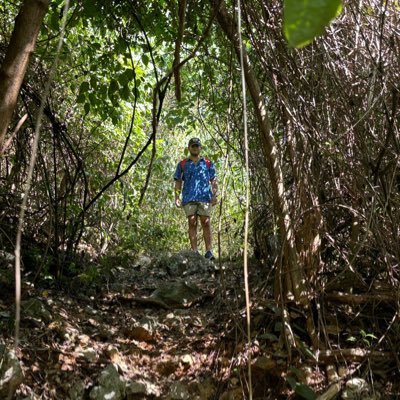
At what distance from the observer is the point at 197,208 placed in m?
4.61

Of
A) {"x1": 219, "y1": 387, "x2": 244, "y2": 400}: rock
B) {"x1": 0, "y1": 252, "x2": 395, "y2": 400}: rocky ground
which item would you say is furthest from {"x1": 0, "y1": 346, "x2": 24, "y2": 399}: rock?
{"x1": 219, "y1": 387, "x2": 244, "y2": 400}: rock

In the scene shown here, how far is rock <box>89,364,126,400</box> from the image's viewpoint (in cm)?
217

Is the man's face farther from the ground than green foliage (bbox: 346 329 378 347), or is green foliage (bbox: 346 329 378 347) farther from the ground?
the man's face

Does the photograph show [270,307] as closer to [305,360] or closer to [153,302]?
[305,360]

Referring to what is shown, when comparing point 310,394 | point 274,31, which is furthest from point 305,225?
point 274,31

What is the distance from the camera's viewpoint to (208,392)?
90.0 inches

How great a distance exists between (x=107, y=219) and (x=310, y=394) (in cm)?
318

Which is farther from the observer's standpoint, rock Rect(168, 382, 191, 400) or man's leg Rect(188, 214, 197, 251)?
man's leg Rect(188, 214, 197, 251)

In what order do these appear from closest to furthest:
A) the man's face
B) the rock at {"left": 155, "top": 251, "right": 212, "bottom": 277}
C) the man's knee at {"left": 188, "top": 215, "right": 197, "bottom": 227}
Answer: the rock at {"left": 155, "top": 251, "right": 212, "bottom": 277}, the man's face, the man's knee at {"left": 188, "top": 215, "right": 197, "bottom": 227}

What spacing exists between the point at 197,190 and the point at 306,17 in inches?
167

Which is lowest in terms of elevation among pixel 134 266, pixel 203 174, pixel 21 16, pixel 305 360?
pixel 305 360

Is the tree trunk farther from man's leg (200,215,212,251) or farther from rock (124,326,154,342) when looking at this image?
man's leg (200,215,212,251)

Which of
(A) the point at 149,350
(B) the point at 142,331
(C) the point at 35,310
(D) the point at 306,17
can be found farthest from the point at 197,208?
(D) the point at 306,17

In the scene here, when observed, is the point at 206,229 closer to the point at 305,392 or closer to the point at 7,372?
the point at 305,392
